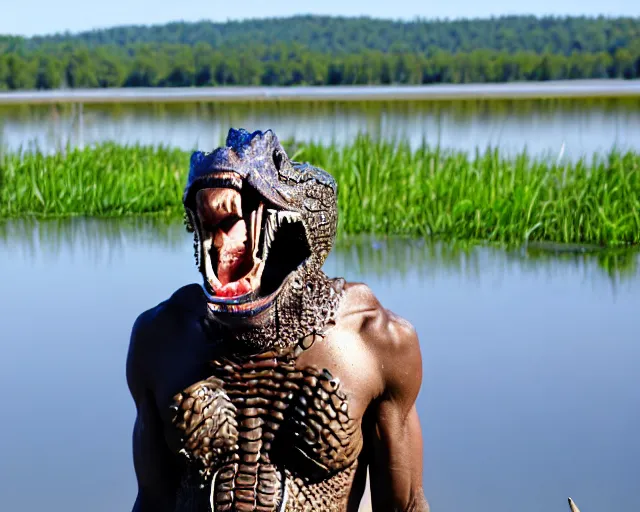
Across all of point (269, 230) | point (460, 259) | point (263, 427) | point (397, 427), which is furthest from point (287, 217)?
point (460, 259)

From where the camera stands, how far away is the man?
90.4 inches

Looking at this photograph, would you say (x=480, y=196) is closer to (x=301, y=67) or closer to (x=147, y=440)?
(x=147, y=440)

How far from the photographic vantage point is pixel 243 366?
2453 millimetres

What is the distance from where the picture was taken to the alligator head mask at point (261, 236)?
2.23 metres

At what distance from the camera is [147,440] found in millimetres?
2627

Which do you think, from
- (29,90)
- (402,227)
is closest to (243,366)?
(402,227)

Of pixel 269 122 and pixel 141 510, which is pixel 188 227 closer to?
pixel 141 510

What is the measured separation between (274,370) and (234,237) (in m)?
0.31

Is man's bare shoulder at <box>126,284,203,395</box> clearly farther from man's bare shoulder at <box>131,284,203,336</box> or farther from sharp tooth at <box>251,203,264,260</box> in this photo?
sharp tooth at <box>251,203,264,260</box>

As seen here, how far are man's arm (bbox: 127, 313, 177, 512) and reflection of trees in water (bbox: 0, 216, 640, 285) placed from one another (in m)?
5.15

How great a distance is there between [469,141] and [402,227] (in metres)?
7.98

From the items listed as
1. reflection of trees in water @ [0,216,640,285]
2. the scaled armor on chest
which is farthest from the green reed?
the scaled armor on chest

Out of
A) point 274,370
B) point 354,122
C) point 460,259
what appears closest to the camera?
point 274,370

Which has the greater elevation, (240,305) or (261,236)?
(261,236)
